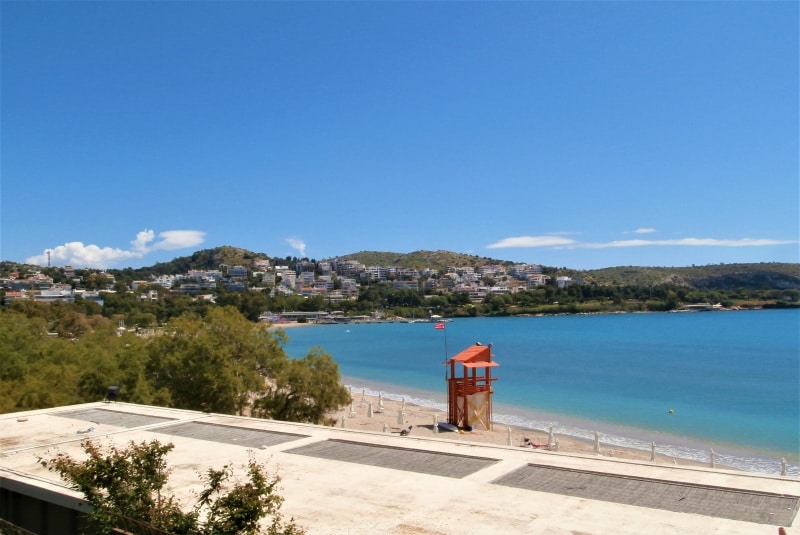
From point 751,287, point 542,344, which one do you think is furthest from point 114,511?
point 751,287

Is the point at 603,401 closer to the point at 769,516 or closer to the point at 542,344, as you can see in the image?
the point at 769,516

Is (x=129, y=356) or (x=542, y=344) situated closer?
(x=129, y=356)

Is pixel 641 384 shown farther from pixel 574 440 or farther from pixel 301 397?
pixel 301 397

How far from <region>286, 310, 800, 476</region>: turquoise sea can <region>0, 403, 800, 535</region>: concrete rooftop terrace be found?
1694 centimetres

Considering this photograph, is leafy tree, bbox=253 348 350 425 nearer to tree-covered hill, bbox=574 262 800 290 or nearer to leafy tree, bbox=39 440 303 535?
leafy tree, bbox=39 440 303 535

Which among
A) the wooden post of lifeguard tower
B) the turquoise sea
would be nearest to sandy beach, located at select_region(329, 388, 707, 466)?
the wooden post of lifeguard tower

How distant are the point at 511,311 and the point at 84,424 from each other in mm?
162327

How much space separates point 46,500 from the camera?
9469mm

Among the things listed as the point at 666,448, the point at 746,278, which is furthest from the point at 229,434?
the point at 746,278

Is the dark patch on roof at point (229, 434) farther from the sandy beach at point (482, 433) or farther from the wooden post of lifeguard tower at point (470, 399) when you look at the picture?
the wooden post of lifeguard tower at point (470, 399)

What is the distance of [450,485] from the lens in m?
9.77

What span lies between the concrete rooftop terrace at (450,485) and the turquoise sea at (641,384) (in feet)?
55.6

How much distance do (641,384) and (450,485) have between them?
46.2m

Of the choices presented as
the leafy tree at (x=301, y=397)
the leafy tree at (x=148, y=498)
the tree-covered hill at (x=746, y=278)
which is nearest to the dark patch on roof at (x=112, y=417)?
the leafy tree at (x=301, y=397)
